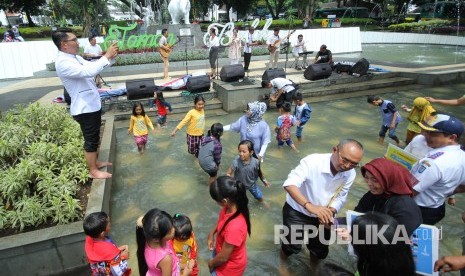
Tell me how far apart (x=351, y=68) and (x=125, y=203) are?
10.3m

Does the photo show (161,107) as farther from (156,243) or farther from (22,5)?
(22,5)

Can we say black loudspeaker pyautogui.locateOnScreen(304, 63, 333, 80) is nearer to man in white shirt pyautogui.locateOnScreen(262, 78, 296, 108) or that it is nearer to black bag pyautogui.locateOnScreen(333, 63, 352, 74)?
black bag pyautogui.locateOnScreen(333, 63, 352, 74)

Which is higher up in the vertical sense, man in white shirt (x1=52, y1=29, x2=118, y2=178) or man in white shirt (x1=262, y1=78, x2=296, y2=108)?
man in white shirt (x1=52, y1=29, x2=118, y2=178)

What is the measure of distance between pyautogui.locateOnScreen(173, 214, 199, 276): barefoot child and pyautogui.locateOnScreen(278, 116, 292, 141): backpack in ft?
13.7

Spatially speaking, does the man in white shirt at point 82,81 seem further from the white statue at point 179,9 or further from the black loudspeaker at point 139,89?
the white statue at point 179,9

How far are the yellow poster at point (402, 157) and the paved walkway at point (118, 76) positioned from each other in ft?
27.9

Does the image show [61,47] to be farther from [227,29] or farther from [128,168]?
[227,29]

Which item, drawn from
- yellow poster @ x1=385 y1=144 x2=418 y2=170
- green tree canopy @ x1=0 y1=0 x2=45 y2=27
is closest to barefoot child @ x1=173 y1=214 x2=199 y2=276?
yellow poster @ x1=385 y1=144 x2=418 y2=170

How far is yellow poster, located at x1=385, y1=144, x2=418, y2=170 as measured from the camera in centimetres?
321

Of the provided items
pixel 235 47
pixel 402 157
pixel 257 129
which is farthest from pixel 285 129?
pixel 235 47

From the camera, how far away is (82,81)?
405cm

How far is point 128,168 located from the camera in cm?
624

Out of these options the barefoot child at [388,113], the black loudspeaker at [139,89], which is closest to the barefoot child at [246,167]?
the barefoot child at [388,113]

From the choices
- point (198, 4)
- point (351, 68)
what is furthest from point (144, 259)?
point (198, 4)
